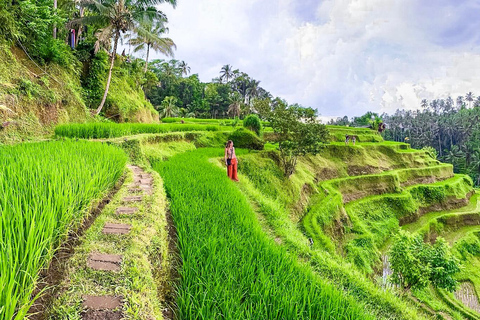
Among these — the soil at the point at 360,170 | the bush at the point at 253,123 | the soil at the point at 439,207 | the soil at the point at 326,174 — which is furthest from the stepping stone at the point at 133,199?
the soil at the point at 360,170

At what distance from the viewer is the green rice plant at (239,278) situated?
1681 mm

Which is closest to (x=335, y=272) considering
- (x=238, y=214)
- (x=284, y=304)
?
(x=238, y=214)

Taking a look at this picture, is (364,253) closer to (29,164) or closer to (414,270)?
(414,270)

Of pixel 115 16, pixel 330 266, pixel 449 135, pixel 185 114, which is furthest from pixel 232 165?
pixel 449 135

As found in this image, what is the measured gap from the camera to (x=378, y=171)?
66.7ft

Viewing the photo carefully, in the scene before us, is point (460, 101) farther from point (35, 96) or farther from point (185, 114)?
point (35, 96)

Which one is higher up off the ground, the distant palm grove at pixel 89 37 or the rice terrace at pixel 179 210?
the distant palm grove at pixel 89 37

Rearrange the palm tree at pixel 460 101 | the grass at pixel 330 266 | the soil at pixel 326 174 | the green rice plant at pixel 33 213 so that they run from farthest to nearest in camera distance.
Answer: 1. the palm tree at pixel 460 101
2. the soil at pixel 326 174
3. the grass at pixel 330 266
4. the green rice plant at pixel 33 213

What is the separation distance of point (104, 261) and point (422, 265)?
10.8m

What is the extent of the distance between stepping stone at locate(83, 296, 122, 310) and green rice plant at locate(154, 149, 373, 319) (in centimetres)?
47

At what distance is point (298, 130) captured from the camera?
11.4 m

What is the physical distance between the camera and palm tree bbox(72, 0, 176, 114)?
33.9 ft

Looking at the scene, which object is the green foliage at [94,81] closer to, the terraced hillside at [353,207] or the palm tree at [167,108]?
the terraced hillside at [353,207]

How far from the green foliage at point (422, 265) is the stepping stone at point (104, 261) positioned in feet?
33.3
